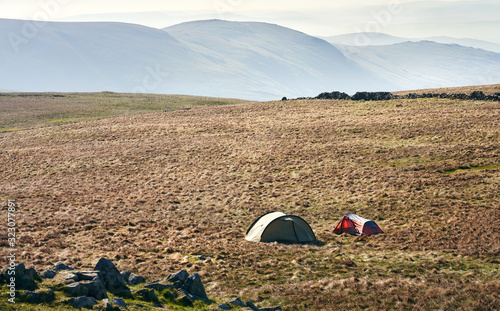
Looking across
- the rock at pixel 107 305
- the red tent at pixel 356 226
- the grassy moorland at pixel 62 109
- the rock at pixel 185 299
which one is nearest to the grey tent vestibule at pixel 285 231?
the red tent at pixel 356 226

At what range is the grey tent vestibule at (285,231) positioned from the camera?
2164 cm

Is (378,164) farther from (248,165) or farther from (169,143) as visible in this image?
(169,143)

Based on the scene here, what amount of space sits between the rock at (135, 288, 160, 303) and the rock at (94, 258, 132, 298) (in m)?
0.32

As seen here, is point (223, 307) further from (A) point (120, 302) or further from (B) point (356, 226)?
(B) point (356, 226)

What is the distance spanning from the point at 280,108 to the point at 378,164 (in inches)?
1518

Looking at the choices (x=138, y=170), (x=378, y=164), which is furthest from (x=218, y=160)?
(x=378, y=164)

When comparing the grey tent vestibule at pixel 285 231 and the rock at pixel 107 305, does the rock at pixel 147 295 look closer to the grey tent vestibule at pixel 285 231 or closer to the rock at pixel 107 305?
the rock at pixel 107 305

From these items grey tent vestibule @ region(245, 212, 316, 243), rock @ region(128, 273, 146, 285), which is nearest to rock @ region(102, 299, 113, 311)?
rock @ region(128, 273, 146, 285)

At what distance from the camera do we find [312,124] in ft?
185

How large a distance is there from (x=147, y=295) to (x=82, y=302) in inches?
93.5

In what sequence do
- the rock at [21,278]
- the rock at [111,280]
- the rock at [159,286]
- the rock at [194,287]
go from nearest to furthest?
the rock at [21,278] → the rock at [111,280] → the rock at [159,286] → the rock at [194,287]

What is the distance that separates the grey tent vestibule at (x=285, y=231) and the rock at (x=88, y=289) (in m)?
10.7

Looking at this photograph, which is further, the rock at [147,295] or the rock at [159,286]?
the rock at [159,286]

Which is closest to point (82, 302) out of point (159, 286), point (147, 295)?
point (147, 295)
